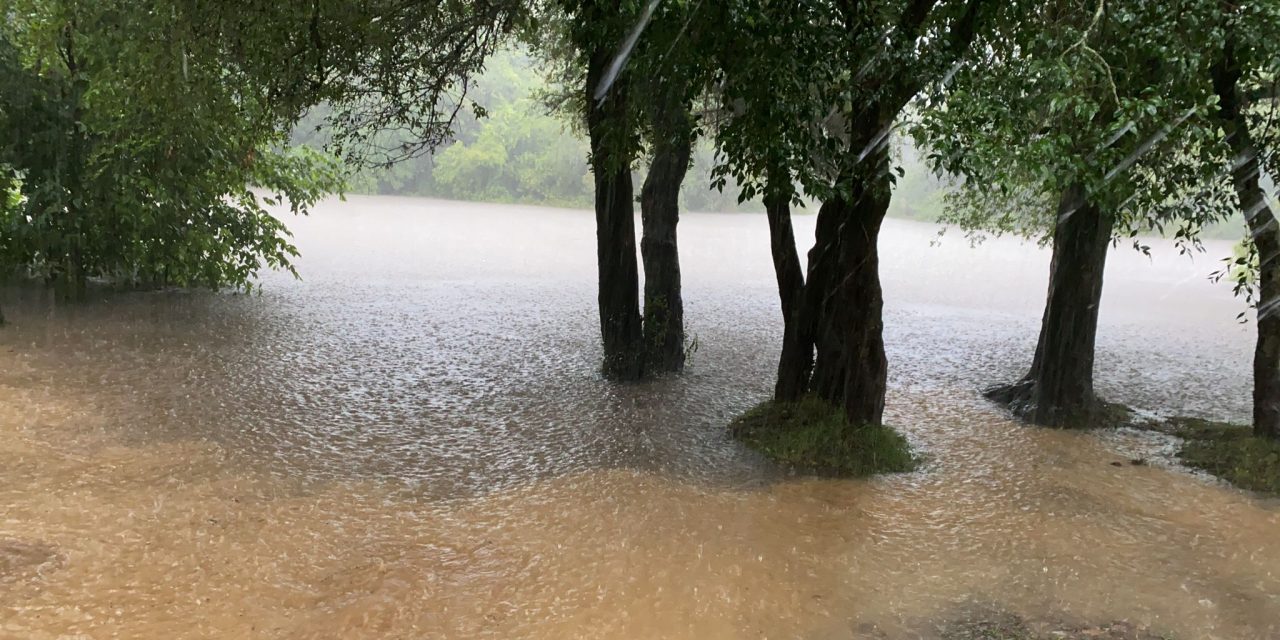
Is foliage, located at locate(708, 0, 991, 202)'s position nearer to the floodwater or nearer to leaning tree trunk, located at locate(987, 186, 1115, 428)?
the floodwater

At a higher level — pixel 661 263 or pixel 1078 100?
pixel 1078 100

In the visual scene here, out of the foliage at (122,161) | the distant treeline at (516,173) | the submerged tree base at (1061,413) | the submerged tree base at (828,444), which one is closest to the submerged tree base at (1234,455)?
the submerged tree base at (1061,413)

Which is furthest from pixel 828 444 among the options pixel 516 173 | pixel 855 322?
pixel 516 173

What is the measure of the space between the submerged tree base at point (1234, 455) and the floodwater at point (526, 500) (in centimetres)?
23

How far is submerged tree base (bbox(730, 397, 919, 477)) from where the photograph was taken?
646 cm

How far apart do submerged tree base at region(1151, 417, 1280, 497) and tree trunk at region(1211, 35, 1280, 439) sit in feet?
0.73

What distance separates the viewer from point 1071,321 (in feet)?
26.2

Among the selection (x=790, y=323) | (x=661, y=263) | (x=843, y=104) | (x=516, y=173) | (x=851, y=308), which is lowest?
(x=790, y=323)

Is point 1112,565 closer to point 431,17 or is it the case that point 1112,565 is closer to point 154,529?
point 154,529

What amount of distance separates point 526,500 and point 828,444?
7.94 ft

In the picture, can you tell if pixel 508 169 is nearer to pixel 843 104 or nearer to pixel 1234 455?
pixel 843 104

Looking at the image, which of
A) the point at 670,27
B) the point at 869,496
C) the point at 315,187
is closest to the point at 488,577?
the point at 869,496

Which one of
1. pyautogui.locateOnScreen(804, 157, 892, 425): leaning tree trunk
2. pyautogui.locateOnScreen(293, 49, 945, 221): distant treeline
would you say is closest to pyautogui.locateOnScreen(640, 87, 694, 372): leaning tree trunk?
pyautogui.locateOnScreen(804, 157, 892, 425): leaning tree trunk

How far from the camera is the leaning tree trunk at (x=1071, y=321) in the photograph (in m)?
7.85
